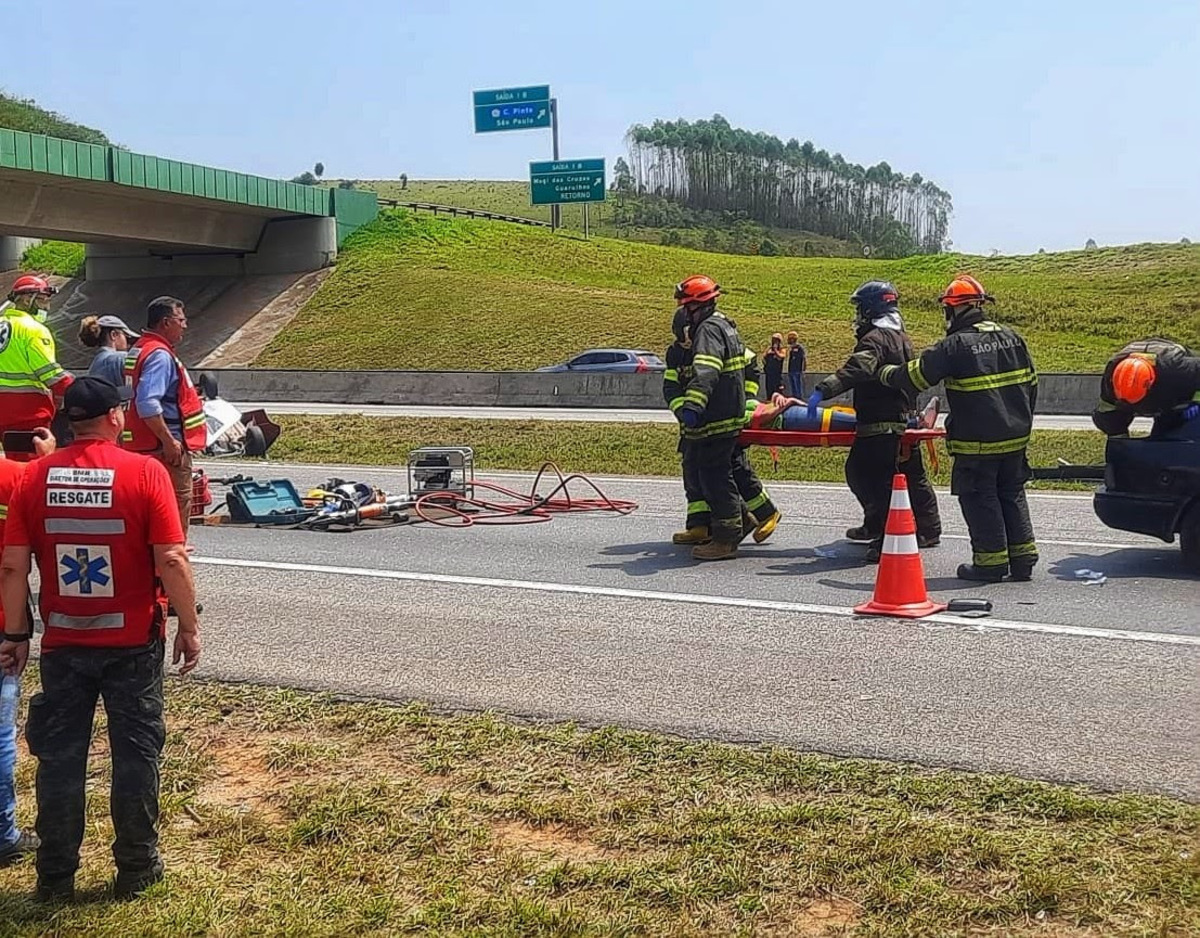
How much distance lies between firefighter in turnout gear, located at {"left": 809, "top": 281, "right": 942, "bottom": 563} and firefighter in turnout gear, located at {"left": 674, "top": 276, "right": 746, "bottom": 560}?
71 centimetres

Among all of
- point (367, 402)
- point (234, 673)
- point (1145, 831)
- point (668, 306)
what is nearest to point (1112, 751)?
point (1145, 831)

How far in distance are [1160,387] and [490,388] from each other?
1845 centimetres

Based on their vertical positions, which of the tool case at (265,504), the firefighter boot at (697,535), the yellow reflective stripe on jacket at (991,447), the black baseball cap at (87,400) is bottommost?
the firefighter boot at (697,535)

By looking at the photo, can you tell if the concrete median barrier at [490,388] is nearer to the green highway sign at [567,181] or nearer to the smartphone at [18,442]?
the smartphone at [18,442]

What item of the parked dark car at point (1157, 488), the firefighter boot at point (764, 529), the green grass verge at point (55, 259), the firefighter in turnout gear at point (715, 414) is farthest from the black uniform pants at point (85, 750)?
the green grass verge at point (55, 259)

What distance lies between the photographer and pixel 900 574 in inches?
297

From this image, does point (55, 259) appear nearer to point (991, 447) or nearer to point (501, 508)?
point (501, 508)

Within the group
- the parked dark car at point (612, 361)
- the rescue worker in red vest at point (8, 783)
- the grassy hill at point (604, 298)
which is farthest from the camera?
the grassy hill at point (604, 298)

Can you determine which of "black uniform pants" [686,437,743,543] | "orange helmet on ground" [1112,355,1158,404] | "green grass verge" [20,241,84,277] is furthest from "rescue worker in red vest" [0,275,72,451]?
"green grass verge" [20,241,84,277]

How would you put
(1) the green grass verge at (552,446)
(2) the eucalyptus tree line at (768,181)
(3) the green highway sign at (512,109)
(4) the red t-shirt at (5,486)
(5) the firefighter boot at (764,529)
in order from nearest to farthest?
1. (4) the red t-shirt at (5,486)
2. (5) the firefighter boot at (764,529)
3. (1) the green grass verge at (552,446)
4. (3) the green highway sign at (512,109)
5. (2) the eucalyptus tree line at (768,181)

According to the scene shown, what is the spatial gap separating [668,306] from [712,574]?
34973mm

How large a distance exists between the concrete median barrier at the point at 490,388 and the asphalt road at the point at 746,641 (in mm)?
14116

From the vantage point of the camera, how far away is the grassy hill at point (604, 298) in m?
39.1

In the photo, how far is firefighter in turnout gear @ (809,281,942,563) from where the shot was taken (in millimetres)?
9180
